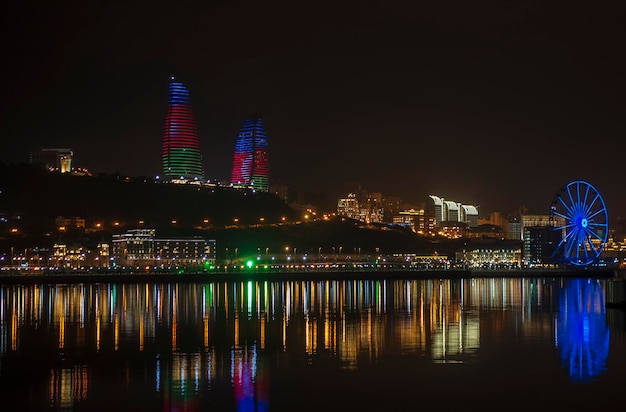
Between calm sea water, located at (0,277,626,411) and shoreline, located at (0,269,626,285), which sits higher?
calm sea water, located at (0,277,626,411)

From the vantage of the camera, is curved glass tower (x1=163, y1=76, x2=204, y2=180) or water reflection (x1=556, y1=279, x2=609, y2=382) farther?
curved glass tower (x1=163, y1=76, x2=204, y2=180)

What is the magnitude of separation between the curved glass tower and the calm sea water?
106 meters

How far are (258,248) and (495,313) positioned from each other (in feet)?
273

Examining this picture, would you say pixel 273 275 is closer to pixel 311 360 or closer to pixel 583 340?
pixel 583 340

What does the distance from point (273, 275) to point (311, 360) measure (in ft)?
216

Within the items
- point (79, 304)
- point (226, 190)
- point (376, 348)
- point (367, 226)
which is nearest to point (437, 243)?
point (367, 226)

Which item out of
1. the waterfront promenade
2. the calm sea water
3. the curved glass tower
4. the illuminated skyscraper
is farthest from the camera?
the illuminated skyscraper

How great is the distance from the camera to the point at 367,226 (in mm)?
147000

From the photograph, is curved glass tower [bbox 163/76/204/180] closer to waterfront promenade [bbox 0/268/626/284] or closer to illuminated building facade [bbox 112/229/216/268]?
illuminated building facade [bbox 112/229/216/268]

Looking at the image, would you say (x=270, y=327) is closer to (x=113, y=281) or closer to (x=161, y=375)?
(x=161, y=375)

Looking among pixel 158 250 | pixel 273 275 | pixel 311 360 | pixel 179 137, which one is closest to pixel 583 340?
pixel 311 360

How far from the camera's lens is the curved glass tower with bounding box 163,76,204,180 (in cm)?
13512

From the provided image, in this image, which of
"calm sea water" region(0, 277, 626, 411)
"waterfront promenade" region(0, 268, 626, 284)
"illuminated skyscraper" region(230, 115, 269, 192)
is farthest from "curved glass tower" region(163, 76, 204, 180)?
"calm sea water" region(0, 277, 626, 411)

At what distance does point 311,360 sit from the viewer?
18.3 meters
